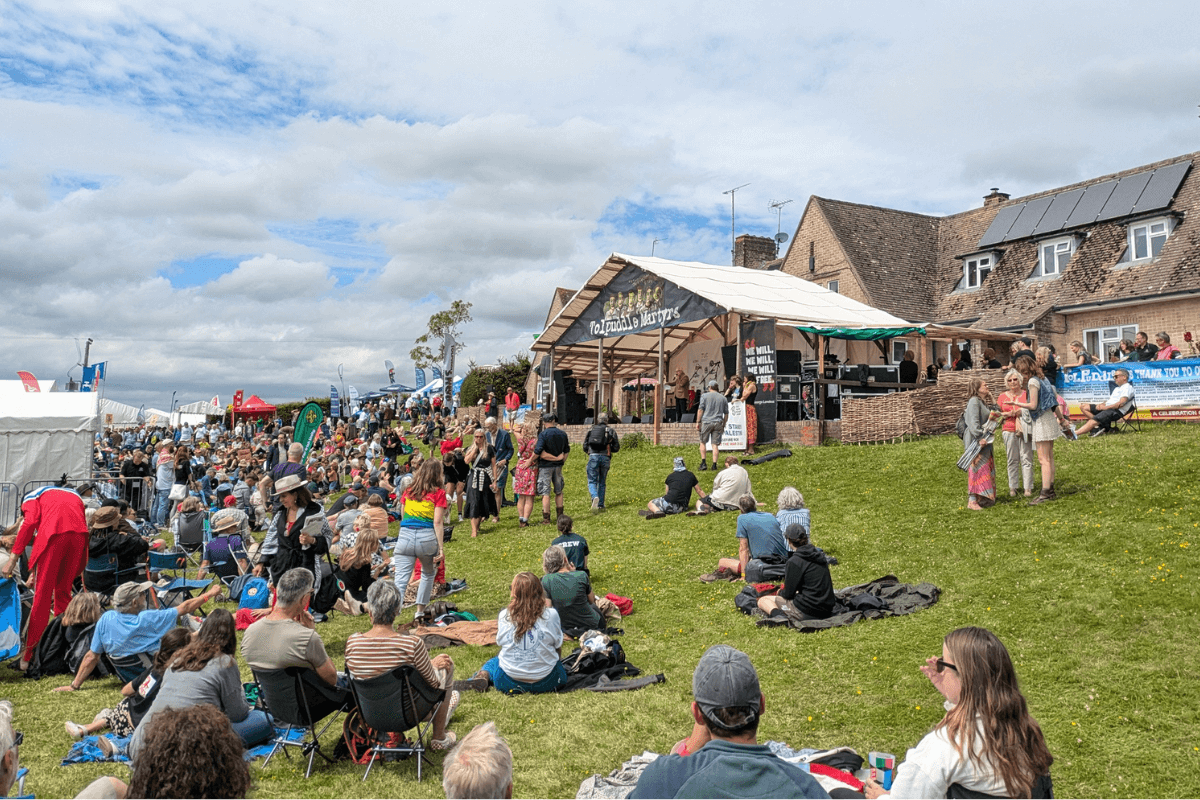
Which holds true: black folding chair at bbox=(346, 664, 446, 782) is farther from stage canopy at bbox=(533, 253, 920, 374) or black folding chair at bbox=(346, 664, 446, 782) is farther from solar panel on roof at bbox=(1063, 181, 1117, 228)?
solar panel on roof at bbox=(1063, 181, 1117, 228)

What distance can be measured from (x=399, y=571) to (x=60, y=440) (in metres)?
13.2

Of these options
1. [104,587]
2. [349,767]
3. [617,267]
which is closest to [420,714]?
[349,767]

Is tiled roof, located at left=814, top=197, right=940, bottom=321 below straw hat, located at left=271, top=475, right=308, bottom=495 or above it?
above

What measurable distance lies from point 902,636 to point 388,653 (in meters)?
4.44

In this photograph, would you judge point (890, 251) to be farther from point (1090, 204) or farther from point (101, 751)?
point (101, 751)

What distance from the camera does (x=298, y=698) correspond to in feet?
17.9

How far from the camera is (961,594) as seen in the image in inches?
319

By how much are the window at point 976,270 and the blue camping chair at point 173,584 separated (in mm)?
27906

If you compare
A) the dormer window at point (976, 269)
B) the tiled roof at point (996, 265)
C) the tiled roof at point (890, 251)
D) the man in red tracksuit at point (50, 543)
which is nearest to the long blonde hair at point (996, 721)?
the man in red tracksuit at point (50, 543)

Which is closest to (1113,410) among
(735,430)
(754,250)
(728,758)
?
(735,430)

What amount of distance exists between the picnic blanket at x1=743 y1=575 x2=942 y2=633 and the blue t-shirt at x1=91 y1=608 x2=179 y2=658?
545cm

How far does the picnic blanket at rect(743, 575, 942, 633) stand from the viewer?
7762 mm

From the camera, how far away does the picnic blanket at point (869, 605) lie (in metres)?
7.76

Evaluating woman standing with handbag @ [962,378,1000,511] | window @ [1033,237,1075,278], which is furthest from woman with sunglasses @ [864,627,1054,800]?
window @ [1033,237,1075,278]
